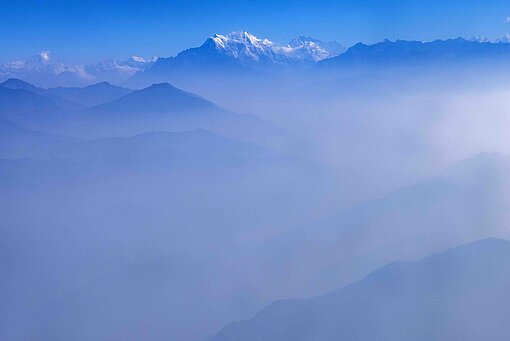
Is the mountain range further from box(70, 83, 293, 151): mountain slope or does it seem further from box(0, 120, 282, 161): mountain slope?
box(0, 120, 282, 161): mountain slope

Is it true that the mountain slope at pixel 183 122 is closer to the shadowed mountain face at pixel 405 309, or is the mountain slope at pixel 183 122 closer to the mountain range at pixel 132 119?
the mountain range at pixel 132 119

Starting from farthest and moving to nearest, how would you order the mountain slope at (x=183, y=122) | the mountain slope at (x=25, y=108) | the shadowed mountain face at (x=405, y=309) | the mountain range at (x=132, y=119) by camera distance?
1. the mountain slope at (x=25, y=108)
2. the mountain range at (x=132, y=119)
3. the mountain slope at (x=183, y=122)
4. the shadowed mountain face at (x=405, y=309)

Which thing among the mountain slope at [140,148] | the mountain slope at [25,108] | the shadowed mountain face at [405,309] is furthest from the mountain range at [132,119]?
the shadowed mountain face at [405,309]

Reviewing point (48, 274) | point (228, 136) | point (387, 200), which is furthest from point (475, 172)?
point (48, 274)

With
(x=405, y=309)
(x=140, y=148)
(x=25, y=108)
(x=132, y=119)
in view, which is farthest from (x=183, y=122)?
(x=405, y=309)

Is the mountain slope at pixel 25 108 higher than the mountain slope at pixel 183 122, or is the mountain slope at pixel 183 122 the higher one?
the mountain slope at pixel 25 108

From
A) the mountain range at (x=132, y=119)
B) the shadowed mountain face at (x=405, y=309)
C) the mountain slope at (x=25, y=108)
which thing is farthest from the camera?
the mountain slope at (x=25, y=108)

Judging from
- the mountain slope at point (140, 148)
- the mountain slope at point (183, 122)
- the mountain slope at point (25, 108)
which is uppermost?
the mountain slope at point (25, 108)

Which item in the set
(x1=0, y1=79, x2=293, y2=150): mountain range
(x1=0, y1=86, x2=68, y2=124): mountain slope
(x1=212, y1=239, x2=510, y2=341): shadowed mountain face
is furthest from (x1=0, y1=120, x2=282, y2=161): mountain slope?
(x1=212, y1=239, x2=510, y2=341): shadowed mountain face
